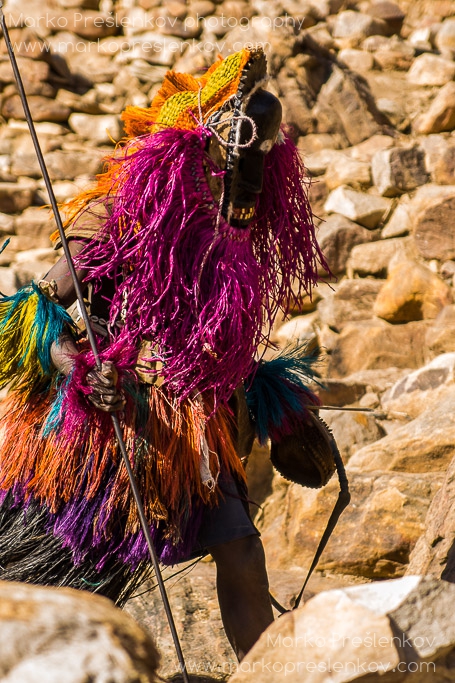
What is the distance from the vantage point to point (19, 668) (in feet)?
4.68

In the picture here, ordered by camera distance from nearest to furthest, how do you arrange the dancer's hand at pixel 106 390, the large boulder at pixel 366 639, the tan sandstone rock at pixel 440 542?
1. the large boulder at pixel 366 639
2. the dancer's hand at pixel 106 390
3. the tan sandstone rock at pixel 440 542

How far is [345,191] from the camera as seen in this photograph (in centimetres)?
705

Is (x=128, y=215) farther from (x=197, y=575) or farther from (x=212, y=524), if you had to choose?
(x=197, y=575)

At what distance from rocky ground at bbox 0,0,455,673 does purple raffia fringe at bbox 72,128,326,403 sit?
0.93 m

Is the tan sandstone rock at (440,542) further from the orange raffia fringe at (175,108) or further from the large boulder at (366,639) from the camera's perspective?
the orange raffia fringe at (175,108)

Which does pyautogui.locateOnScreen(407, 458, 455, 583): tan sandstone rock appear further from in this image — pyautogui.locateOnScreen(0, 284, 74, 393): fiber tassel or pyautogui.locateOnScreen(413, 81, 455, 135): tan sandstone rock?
pyautogui.locateOnScreen(413, 81, 455, 135): tan sandstone rock

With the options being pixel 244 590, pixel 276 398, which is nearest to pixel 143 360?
pixel 276 398

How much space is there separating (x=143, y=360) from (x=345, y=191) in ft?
15.9

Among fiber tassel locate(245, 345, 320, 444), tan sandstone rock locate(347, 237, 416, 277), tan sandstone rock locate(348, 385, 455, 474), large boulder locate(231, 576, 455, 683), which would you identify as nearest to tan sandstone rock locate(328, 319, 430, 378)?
tan sandstone rock locate(347, 237, 416, 277)

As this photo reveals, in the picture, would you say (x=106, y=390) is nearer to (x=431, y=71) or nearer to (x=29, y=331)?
(x=29, y=331)

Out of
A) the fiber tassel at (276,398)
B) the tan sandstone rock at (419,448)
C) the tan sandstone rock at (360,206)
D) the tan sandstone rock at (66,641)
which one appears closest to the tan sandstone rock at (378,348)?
the tan sandstone rock at (360,206)

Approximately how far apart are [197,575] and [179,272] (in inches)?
66.7

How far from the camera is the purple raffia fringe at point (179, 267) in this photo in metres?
2.39

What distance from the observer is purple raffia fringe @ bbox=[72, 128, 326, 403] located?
7.83 ft
